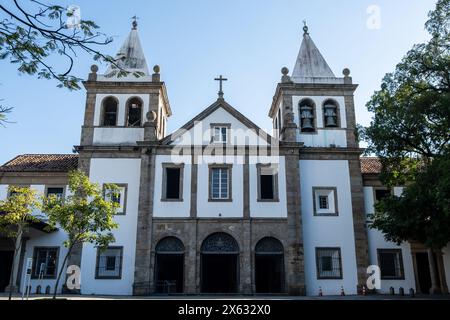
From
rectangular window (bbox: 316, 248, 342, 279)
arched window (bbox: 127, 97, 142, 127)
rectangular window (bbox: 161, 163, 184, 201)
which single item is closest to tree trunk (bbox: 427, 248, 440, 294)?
rectangular window (bbox: 316, 248, 342, 279)

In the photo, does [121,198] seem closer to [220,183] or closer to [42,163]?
[220,183]

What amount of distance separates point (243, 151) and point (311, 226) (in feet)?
19.8

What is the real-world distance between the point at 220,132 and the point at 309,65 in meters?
8.96

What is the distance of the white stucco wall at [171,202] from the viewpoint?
25906mm

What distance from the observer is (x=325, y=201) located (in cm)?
2728

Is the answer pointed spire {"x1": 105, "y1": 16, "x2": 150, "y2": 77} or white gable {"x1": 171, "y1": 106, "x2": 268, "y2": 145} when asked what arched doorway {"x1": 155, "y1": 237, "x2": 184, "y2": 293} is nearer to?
white gable {"x1": 171, "y1": 106, "x2": 268, "y2": 145}

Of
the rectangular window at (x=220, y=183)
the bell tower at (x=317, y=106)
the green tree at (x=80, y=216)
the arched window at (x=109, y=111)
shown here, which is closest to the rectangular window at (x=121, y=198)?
the arched window at (x=109, y=111)

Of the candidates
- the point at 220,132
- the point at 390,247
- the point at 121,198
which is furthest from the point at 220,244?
the point at 390,247

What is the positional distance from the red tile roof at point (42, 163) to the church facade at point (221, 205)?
0.59 feet

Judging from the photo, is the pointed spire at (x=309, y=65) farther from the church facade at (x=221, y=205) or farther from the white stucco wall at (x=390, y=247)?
the white stucco wall at (x=390, y=247)

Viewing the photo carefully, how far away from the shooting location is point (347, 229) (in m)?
26.5

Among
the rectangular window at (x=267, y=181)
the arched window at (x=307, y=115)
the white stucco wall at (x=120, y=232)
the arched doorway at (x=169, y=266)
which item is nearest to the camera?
the white stucco wall at (x=120, y=232)

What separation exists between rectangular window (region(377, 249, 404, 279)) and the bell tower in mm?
6910

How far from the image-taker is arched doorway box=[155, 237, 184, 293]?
2509 centimetres
